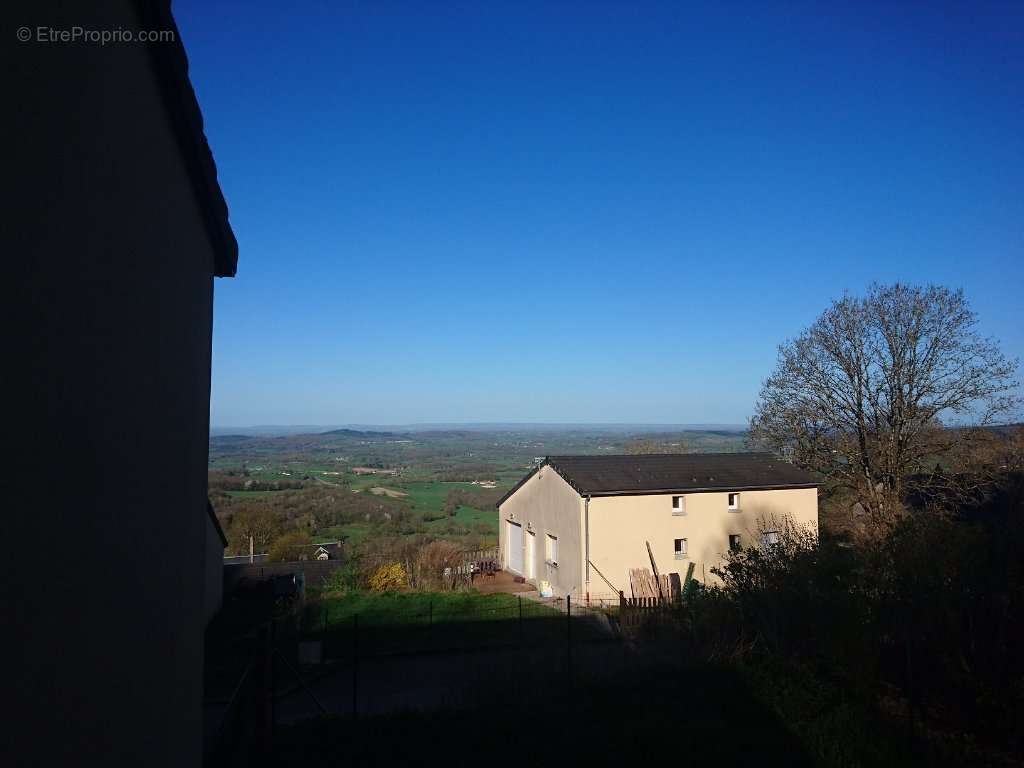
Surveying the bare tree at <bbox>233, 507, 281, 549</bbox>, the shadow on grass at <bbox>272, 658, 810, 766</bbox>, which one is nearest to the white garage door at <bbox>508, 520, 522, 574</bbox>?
the bare tree at <bbox>233, 507, 281, 549</bbox>

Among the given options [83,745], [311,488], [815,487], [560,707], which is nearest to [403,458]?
[311,488]

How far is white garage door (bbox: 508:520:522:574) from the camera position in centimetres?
2525

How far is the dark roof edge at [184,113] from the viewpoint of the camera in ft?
9.96

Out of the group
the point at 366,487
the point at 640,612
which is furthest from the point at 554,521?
the point at 366,487

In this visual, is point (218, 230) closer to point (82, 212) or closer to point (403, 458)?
point (82, 212)

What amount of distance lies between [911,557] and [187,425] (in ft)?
29.1

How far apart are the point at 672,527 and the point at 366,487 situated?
147 feet

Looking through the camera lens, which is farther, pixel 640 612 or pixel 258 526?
pixel 258 526

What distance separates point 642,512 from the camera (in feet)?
69.3

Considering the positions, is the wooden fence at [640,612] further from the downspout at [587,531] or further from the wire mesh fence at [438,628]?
the downspout at [587,531]

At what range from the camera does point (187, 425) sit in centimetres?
395

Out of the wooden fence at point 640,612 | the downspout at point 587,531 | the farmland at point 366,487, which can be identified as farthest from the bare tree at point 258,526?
the wooden fence at point 640,612

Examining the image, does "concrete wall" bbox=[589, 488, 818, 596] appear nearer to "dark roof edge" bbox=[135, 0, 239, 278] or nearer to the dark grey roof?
the dark grey roof

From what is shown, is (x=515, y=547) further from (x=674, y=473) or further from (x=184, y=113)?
(x=184, y=113)
